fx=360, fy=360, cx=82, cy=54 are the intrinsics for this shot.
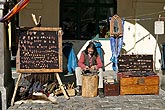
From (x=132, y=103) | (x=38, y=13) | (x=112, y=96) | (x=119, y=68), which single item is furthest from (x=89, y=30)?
(x=132, y=103)

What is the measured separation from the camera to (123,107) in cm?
701

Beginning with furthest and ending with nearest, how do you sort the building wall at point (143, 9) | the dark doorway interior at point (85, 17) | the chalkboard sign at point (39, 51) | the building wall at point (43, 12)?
the dark doorway interior at point (85, 17) → the building wall at point (143, 9) → the building wall at point (43, 12) → the chalkboard sign at point (39, 51)

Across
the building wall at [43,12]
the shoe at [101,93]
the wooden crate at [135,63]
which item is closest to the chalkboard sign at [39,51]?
the shoe at [101,93]

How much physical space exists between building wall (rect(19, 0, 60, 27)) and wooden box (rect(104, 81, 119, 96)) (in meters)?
4.02

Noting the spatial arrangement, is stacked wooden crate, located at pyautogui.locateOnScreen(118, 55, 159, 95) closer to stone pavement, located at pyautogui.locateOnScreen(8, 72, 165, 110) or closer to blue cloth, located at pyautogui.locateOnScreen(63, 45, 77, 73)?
stone pavement, located at pyautogui.locateOnScreen(8, 72, 165, 110)

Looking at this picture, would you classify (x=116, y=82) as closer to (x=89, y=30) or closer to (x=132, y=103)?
(x=132, y=103)

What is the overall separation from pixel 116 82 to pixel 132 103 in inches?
35.1

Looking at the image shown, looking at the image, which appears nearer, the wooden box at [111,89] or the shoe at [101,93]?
the shoe at [101,93]

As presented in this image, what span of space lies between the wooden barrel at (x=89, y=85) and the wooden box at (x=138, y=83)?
0.60 meters

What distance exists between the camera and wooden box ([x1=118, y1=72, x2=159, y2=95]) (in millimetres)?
8062

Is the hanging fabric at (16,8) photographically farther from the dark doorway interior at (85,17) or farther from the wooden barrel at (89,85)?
the dark doorway interior at (85,17)

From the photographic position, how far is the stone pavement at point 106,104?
6.95m

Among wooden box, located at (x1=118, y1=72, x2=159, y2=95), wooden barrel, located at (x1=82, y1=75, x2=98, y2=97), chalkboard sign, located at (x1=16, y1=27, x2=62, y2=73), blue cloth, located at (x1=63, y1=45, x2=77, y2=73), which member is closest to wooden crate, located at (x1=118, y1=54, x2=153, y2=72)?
wooden box, located at (x1=118, y1=72, x2=159, y2=95)

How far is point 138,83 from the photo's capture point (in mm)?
8086
